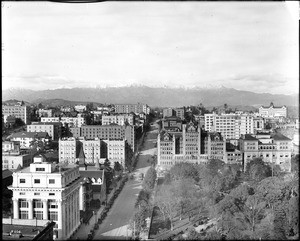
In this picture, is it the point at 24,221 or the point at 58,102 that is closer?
the point at 24,221

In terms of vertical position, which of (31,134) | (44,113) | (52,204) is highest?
(44,113)

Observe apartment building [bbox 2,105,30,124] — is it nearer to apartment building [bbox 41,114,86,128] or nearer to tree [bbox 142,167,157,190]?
apartment building [bbox 41,114,86,128]

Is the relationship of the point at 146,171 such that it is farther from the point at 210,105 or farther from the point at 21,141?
the point at 21,141

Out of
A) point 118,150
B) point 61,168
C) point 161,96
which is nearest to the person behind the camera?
point 61,168

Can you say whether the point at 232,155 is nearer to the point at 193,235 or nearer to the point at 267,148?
the point at 267,148

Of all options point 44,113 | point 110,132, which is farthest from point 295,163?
point 44,113

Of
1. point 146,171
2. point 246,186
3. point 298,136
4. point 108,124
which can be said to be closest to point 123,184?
point 146,171

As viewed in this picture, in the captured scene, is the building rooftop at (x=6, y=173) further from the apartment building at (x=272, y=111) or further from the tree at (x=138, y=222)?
the apartment building at (x=272, y=111)
